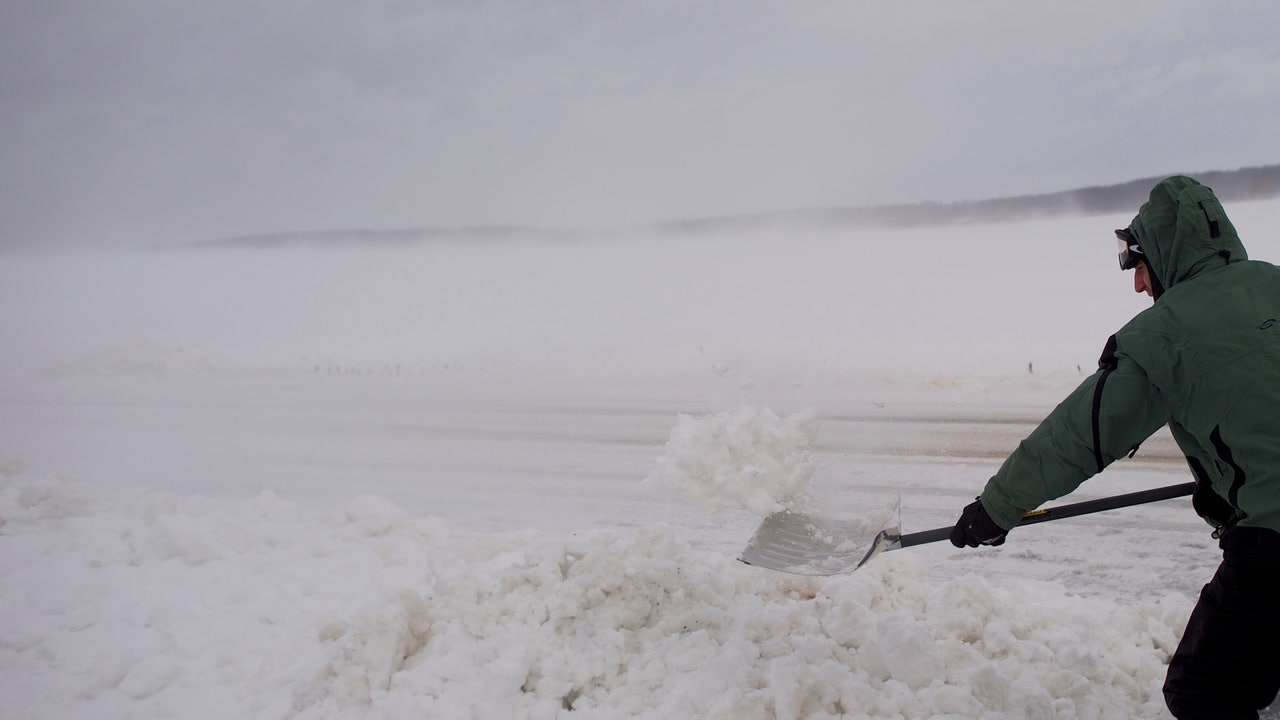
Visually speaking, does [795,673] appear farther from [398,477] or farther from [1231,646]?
[398,477]

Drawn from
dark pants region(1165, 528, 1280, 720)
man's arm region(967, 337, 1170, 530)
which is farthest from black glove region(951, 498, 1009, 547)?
dark pants region(1165, 528, 1280, 720)

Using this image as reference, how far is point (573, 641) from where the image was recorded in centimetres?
264

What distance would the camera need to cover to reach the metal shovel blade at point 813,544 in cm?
267

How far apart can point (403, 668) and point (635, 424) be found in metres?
4.53

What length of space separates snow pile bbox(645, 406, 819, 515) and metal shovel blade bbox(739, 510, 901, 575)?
116 millimetres

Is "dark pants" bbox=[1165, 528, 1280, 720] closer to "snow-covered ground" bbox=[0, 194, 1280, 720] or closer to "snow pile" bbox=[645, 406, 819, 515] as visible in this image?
"snow-covered ground" bbox=[0, 194, 1280, 720]

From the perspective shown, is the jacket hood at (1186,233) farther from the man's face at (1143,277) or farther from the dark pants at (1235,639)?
the dark pants at (1235,639)

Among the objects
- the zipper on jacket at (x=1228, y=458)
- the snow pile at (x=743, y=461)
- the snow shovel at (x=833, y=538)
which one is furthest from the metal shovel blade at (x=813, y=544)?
the zipper on jacket at (x=1228, y=458)

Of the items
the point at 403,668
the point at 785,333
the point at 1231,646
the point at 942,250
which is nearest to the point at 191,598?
the point at 403,668

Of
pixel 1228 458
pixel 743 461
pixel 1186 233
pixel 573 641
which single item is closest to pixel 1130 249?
pixel 1186 233

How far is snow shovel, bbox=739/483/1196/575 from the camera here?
7.84ft

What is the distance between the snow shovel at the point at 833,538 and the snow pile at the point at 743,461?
0.12 m

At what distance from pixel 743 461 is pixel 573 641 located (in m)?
1.07

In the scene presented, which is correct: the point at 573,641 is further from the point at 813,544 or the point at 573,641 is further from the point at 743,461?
the point at 743,461
